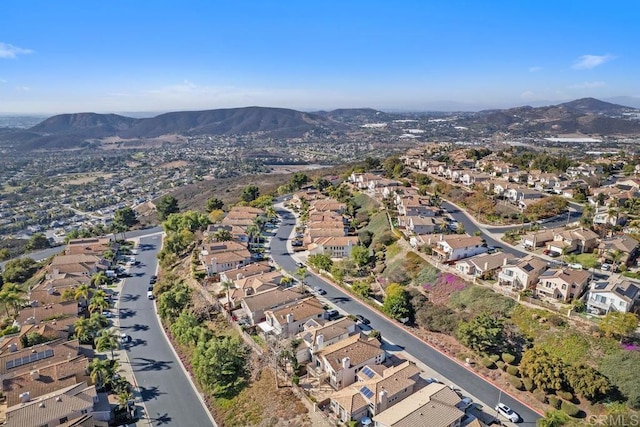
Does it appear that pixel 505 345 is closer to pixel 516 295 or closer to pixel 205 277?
pixel 516 295

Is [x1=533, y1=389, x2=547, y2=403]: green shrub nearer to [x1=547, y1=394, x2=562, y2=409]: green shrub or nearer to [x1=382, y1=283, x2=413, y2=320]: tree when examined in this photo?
[x1=547, y1=394, x2=562, y2=409]: green shrub

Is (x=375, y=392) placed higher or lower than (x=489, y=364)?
higher

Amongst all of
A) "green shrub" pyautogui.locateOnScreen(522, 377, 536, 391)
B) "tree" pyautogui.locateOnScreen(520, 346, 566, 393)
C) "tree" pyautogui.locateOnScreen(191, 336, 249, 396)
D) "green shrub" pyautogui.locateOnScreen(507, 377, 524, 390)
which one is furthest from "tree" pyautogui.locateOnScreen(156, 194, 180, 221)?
"green shrub" pyautogui.locateOnScreen(522, 377, 536, 391)

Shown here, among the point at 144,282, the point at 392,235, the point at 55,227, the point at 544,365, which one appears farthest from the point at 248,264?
the point at 55,227

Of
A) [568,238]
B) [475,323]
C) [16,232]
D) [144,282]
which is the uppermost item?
[568,238]

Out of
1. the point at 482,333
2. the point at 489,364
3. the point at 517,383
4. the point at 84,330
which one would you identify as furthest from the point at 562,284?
the point at 84,330

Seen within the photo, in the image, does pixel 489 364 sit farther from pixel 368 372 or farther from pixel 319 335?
pixel 319 335
